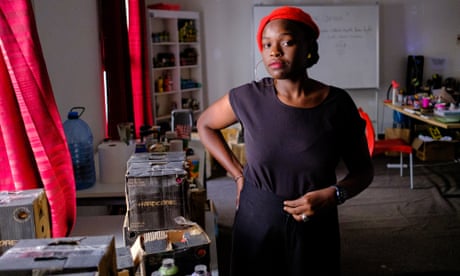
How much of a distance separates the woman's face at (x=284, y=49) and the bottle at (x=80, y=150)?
4.10ft

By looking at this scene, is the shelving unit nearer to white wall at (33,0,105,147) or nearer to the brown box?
white wall at (33,0,105,147)

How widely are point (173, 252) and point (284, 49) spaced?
64cm

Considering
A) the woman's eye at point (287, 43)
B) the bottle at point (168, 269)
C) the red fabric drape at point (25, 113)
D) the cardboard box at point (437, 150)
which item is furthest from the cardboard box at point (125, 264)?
the cardboard box at point (437, 150)

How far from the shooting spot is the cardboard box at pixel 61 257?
37.5 inches

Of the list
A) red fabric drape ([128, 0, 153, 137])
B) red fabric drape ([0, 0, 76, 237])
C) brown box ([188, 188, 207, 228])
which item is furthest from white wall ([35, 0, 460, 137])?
red fabric drape ([0, 0, 76, 237])

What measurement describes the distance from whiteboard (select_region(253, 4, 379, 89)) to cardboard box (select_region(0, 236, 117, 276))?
5331 mm

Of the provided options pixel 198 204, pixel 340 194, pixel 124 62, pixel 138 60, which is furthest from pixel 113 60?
pixel 340 194

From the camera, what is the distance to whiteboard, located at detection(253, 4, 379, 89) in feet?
20.6

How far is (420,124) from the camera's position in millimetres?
5914

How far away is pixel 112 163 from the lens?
7.69ft

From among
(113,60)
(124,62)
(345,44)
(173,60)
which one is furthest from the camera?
(345,44)

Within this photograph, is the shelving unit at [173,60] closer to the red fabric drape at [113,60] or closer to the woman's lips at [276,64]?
the red fabric drape at [113,60]

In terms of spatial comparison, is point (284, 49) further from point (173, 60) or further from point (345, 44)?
point (345, 44)

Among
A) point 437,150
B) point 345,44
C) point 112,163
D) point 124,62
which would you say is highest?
point 345,44
